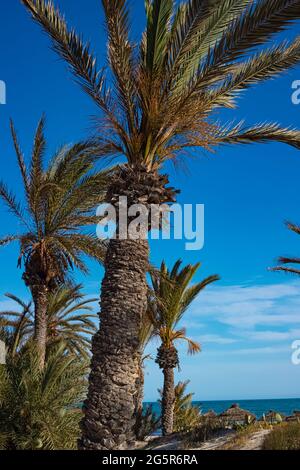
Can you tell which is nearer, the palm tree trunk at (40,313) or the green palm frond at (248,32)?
the green palm frond at (248,32)

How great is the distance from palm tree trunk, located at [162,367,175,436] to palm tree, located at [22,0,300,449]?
13348mm

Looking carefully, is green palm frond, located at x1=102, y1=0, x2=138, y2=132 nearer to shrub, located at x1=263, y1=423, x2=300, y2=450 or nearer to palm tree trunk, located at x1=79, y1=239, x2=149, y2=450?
palm tree trunk, located at x1=79, y1=239, x2=149, y2=450

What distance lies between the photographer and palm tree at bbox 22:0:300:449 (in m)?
8.70

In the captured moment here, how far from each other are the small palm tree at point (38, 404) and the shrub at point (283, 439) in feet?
15.4

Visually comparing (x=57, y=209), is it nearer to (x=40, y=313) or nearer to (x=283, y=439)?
(x=40, y=313)

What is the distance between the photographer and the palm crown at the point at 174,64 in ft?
30.8

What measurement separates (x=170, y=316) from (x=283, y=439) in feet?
37.9

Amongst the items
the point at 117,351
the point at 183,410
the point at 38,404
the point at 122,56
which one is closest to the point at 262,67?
the point at 122,56

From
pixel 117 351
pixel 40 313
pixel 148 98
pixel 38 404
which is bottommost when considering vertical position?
pixel 38 404

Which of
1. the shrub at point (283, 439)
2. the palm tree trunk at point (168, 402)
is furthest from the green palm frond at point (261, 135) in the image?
the palm tree trunk at point (168, 402)

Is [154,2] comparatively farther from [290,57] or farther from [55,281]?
[55,281]

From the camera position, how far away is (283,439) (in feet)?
30.2

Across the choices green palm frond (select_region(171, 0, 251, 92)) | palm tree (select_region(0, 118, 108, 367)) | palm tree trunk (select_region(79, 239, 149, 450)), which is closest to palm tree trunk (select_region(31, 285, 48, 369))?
palm tree (select_region(0, 118, 108, 367))

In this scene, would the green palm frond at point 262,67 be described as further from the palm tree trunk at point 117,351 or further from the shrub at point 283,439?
the shrub at point 283,439
